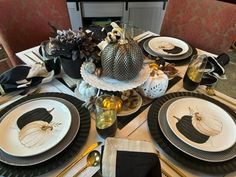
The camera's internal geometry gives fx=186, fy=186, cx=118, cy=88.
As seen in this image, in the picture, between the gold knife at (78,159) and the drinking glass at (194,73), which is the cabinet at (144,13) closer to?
the drinking glass at (194,73)

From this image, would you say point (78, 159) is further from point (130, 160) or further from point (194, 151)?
point (194, 151)

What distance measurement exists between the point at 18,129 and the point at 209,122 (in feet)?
1.99

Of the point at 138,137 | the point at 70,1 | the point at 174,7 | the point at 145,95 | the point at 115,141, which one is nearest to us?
the point at 115,141

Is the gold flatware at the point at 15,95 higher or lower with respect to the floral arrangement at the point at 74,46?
lower

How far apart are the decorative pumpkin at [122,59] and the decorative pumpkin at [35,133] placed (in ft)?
0.88

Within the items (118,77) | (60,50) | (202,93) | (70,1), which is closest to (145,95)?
(118,77)

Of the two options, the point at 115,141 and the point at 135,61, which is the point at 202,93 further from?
the point at 115,141

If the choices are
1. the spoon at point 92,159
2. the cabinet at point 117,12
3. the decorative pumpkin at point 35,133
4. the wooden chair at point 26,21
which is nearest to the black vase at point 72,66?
the decorative pumpkin at point 35,133

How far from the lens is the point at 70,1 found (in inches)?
76.8

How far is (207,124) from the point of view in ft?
1.97

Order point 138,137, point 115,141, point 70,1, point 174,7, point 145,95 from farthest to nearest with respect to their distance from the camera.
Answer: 1. point 70,1
2. point 174,7
3. point 145,95
4. point 138,137
5. point 115,141

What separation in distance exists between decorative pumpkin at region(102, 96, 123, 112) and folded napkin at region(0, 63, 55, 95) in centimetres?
30

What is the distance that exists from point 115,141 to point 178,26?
1.10m

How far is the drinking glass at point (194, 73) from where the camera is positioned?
29.3 inches
